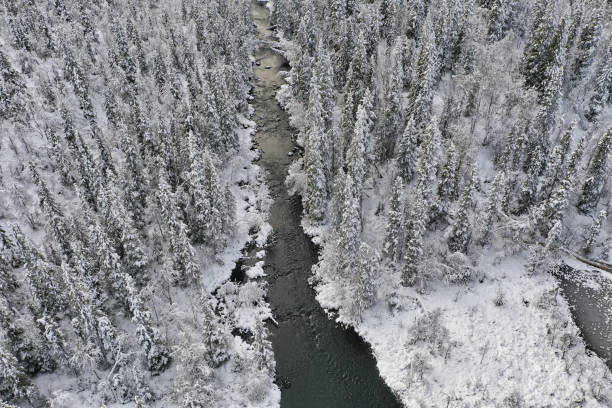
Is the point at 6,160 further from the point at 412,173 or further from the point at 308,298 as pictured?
the point at 412,173

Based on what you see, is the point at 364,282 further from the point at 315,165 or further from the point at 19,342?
the point at 19,342

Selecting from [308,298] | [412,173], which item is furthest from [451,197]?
[308,298]

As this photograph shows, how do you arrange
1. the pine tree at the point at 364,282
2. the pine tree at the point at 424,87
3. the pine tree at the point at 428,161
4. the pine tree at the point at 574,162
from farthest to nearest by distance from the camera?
the pine tree at the point at 424,87
the pine tree at the point at 428,161
the pine tree at the point at 574,162
the pine tree at the point at 364,282

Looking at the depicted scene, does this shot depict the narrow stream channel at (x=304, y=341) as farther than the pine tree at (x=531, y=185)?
No

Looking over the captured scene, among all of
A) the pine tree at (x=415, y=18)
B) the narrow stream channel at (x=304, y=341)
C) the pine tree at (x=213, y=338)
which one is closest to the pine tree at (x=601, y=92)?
the pine tree at (x=415, y=18)

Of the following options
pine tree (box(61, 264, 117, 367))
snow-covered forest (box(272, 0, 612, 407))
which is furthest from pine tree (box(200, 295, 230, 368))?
snow-covered forest (box(272, 0, 612, 407))

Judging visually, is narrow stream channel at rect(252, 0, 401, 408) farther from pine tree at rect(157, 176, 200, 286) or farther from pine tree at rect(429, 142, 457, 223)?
pine tree at rect(429, 142, 457, 223)

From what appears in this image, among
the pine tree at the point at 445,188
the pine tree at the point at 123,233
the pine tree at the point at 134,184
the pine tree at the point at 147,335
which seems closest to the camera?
the pine tree at the point at 147,335

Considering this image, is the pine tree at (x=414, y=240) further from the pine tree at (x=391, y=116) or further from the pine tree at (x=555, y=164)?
the pine tree at (x=555, y=164)
